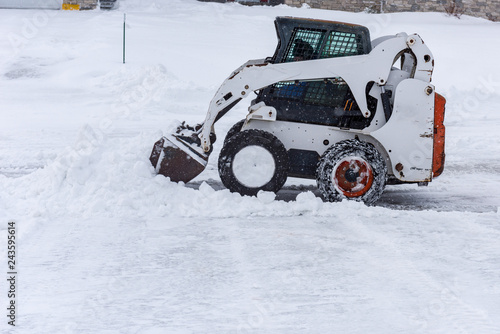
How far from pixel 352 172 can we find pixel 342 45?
4.23 feet

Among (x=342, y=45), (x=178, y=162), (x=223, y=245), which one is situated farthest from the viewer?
(x=178, y=162)

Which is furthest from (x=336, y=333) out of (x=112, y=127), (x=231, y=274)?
(x=112, y=127)

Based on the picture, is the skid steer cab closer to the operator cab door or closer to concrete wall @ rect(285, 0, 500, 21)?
the operator cab door

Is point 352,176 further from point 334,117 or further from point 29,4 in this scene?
point 29,4

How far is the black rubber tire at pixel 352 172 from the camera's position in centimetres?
657

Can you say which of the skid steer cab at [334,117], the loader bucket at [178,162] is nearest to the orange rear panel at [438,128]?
the skid steer cab at [334,117]

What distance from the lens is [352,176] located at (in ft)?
21.8

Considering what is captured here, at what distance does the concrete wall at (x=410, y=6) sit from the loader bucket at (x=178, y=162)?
20.1m

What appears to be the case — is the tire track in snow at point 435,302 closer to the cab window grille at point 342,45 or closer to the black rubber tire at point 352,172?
the black rubber tire at point 352,172

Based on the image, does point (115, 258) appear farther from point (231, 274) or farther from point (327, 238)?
point (327, 238)

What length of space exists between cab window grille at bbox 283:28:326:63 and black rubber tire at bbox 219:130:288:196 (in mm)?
859

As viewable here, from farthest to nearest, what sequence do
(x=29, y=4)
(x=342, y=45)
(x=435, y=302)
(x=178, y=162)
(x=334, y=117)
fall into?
(x=29, y=4) < (x=178, y=162) < (x=334, y=117) < (x=342, y=45) < (x=435, y=302)

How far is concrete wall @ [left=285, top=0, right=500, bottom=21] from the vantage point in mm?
25859

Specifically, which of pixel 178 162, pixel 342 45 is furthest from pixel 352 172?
pixel 178 162
